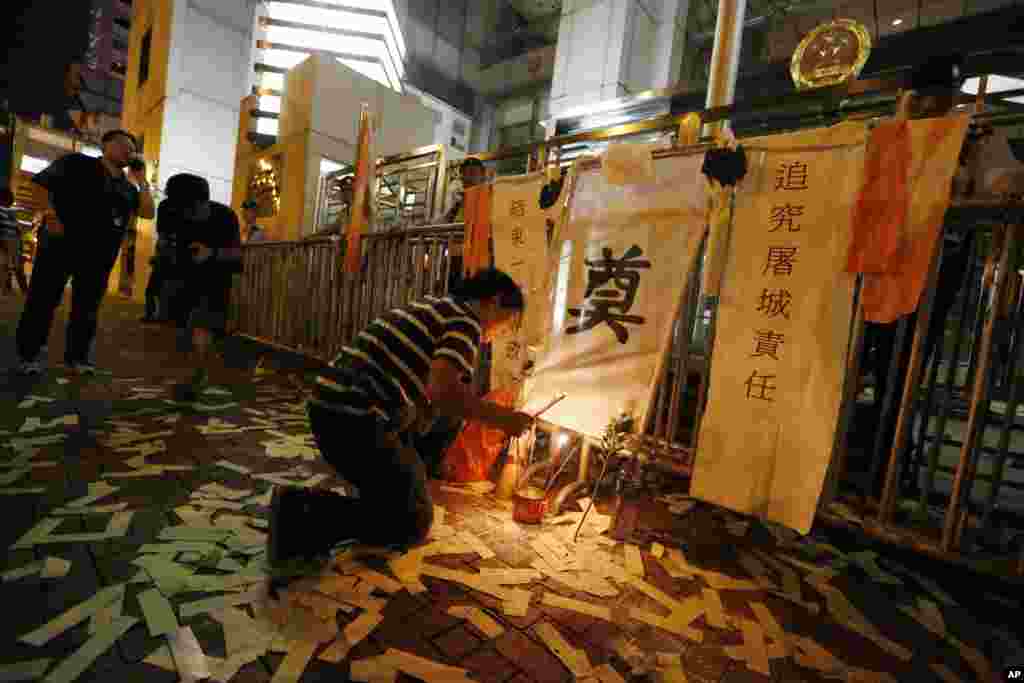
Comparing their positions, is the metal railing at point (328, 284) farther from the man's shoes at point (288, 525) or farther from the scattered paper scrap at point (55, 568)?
the scattered paper scrap at point (55, 568)

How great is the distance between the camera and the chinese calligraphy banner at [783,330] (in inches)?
116

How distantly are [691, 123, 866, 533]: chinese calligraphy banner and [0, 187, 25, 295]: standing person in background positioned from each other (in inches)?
720

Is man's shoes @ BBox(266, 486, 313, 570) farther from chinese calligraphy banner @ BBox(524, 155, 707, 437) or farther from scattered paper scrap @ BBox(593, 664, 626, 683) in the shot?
chinese calligraphy banner @ BBox(524, 155, 707, 437)

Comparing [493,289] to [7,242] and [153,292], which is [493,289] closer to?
[153,292]

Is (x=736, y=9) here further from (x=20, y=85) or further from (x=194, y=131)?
(x=20, y=85)

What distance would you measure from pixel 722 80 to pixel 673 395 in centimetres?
754

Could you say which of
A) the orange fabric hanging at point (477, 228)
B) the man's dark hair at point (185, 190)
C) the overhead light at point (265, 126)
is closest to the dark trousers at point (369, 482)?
the orange fabric hanging at point (477, 228)

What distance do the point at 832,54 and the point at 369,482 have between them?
33.5ft

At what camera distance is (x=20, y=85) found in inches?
719

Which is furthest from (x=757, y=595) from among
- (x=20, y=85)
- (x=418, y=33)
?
(x=20, y=85)

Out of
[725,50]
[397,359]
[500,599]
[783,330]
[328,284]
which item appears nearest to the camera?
[500,599]

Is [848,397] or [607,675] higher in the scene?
[848,397]

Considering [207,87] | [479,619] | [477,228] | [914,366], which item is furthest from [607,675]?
[207,87]

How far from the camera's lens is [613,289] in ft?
12.9
